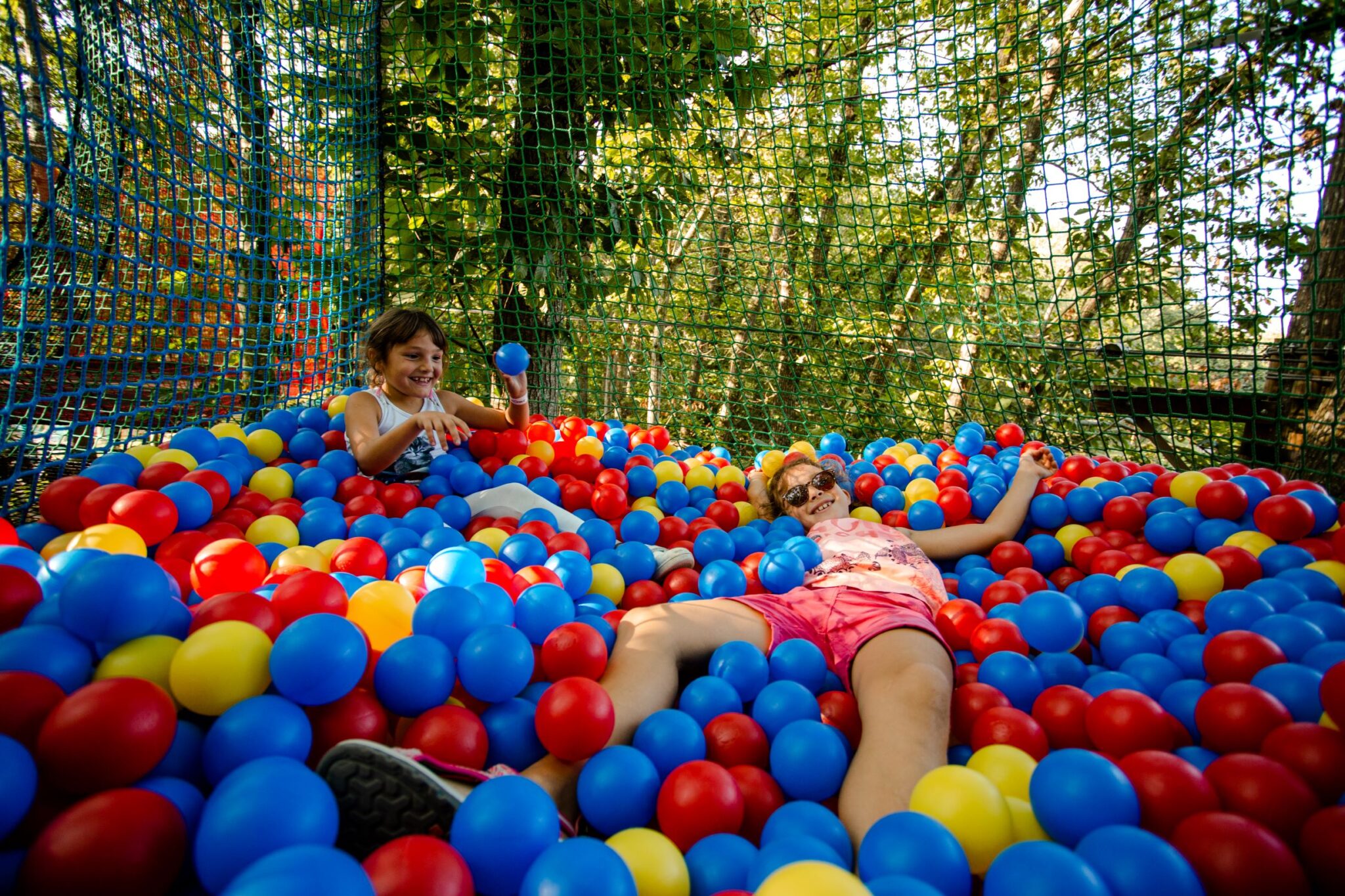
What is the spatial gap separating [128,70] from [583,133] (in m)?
2.19

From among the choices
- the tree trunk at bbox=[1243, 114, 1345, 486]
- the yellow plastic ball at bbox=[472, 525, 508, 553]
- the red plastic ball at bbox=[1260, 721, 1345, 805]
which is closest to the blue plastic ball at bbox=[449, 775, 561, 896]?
the red plastic ball at bbox=[1260, 721, 1345, 805]

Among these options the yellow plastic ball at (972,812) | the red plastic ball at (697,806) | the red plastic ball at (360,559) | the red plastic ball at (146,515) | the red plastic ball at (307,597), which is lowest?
the red plastic ball at (697,806)

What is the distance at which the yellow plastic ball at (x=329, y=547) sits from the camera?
1.87 meters

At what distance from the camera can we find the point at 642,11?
3.89 metres

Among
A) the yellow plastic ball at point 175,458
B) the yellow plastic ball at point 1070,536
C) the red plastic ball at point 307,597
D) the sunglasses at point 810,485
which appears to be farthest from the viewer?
the sunglasses at point 810,485

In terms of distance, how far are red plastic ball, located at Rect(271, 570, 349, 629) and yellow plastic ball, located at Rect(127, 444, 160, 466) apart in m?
1.36

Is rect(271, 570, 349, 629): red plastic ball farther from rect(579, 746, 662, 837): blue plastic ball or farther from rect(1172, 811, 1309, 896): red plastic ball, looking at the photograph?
rect(1172, 811, 1309, 896): red plastic ball

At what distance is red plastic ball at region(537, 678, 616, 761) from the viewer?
3.94ft

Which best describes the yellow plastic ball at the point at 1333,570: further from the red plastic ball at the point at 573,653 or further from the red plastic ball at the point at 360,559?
the red plastic ball at the point at 360,559

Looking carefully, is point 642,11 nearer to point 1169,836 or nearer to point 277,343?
point 277,343

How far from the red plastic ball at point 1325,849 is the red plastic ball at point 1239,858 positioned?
28 mm

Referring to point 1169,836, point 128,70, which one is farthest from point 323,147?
point 1169,836

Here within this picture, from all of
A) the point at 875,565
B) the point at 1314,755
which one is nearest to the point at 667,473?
the point at 875,565

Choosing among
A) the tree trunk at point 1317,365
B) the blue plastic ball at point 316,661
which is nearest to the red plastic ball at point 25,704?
the blue plastic ball at point 316,661
